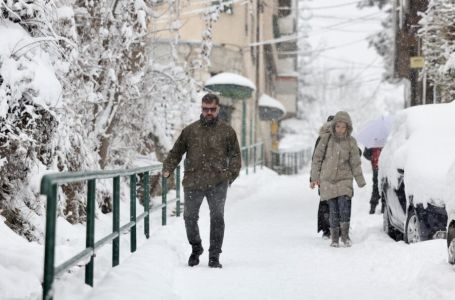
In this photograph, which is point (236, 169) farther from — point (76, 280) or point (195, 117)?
point (195, 117)

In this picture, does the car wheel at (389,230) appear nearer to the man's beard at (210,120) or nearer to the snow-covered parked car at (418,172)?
the snow-covered parked car at (418,172)

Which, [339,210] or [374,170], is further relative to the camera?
[374,170]

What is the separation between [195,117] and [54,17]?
781 centimetres

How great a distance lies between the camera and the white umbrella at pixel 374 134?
1384 centimetres

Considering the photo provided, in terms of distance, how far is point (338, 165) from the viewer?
9.74 metres

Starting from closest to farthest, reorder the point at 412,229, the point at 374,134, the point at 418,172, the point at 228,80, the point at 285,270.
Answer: the point at 285,270, the point at 418,172, the point at 412,229, the point at 374,134, the point at 228,80

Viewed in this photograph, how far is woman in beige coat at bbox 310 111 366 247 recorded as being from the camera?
9.61 metres

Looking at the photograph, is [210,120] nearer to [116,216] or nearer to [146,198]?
[116,216]

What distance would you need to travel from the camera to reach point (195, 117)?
51.8 feet

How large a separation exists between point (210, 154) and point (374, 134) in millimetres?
6779

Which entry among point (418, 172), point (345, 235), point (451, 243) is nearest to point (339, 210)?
point (345, 235)

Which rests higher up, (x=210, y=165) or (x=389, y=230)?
(x=210, y=165)

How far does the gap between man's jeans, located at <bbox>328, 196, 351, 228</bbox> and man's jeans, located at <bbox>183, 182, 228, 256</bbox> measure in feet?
7.42

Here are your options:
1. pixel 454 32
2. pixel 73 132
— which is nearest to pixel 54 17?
pixel 73 132
